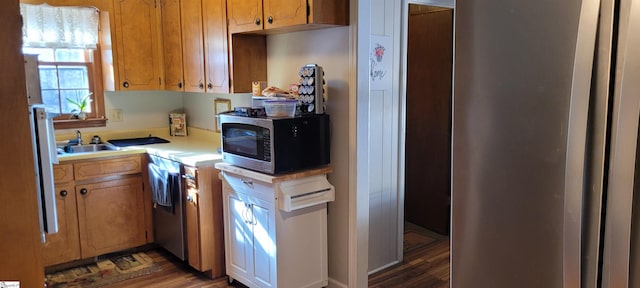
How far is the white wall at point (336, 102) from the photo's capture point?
2.74 m

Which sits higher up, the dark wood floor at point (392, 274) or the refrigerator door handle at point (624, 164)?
the refrigerator door handle at point (624, 164)

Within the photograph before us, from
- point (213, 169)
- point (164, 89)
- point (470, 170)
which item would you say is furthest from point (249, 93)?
point (470, 170)

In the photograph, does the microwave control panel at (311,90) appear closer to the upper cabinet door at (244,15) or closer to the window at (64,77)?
the upper cabinet door at (244,15)

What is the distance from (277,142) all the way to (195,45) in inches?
56.7

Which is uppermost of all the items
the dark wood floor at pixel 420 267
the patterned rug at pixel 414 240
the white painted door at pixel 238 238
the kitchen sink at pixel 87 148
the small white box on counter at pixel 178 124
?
the small white box on counter at pixel 178 124

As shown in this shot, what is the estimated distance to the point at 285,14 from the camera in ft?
8.66

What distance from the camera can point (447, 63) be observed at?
153 inches

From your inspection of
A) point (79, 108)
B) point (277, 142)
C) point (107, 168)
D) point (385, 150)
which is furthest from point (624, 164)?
point (79, 108)

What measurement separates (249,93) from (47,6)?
5.58 ft

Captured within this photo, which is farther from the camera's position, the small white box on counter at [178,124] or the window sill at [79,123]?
the small white box on counter at [178,124]

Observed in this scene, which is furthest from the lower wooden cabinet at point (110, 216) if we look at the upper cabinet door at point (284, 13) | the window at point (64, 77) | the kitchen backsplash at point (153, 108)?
the upper cabinet door at point (284, 13)

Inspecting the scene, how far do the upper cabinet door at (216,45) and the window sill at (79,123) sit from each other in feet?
3.91

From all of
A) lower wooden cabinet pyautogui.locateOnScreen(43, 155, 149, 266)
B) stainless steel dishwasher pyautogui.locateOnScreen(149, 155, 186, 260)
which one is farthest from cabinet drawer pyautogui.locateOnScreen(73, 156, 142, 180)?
stainless steel dishwasher pyautogui.locateOnScreen(149, 155, 186, 260)

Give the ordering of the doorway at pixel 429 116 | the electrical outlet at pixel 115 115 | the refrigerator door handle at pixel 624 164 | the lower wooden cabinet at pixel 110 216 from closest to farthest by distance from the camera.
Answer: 1. the refrigerator door handle at pixel 624 164
2. the lower wooden cabinet at pixel 110 216
3. the doorway at pixel 429 116
4. the electrical outlet at pixel 115 115
